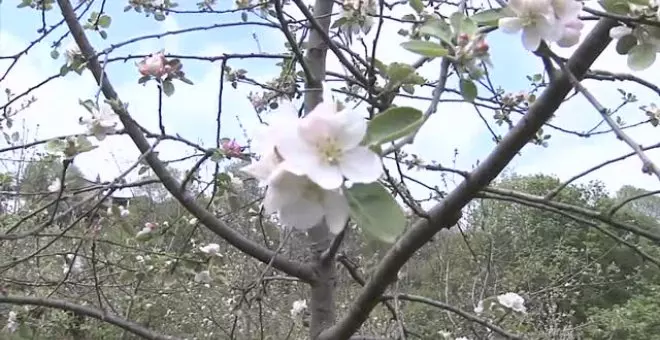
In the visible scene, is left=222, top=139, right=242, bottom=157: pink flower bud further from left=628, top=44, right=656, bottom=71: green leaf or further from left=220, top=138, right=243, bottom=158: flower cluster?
left=628, top=44, right=656, bottom=71: green leaf

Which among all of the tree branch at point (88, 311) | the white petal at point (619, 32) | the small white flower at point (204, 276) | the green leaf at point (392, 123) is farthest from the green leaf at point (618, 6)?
the small white flower at point (204, 276)

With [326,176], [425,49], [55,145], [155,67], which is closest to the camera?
[326,176]

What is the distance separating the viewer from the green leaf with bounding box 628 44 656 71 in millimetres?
711

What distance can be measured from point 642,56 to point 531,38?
143 millimetres

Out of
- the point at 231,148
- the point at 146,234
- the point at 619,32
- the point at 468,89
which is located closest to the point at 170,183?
the point at 231,148

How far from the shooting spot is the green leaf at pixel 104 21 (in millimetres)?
1625

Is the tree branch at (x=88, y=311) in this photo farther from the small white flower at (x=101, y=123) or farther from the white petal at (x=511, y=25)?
the white petal at (x=511, y=25)

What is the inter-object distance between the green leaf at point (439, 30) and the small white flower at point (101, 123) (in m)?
0.68

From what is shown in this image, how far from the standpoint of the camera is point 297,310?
221 centimetres

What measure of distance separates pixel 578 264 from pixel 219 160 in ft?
18.3

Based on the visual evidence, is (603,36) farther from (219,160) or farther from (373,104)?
(219,160)

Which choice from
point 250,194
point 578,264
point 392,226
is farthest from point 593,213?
point 578,264

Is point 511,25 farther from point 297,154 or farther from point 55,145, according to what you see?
point 55,145

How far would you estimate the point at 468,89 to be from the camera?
28.0 inches
